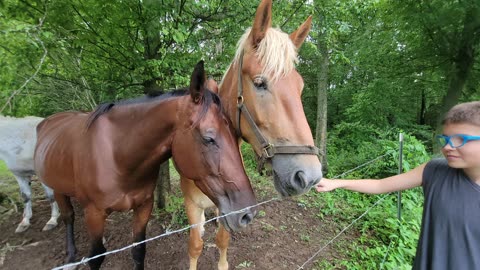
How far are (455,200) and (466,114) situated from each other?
0.50 meters

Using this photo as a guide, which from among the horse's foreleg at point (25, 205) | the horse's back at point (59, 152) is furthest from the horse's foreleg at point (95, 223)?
the horse's foreleg at point (25, 205)

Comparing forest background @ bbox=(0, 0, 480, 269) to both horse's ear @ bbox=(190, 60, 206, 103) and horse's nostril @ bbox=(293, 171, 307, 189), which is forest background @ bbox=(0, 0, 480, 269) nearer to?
horse's ear @ bbox=(190, 60, 206, 103)

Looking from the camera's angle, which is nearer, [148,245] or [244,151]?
[148,245]

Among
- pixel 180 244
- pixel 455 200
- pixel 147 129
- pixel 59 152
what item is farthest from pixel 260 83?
pixel 180 244

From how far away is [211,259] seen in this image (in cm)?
316

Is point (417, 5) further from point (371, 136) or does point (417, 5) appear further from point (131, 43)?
point (131, 43)

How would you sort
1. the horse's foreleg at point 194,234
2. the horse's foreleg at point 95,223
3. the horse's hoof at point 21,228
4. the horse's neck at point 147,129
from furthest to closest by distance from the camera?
the horse's hoof at point 21,228 < the horse's foreleg at point 194,234 < the horse's foreleg at point 95,223 < the horse's neck at point 147,129

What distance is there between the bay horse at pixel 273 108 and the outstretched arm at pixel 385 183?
1.38 feet

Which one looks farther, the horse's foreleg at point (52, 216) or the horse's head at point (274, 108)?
the horse's foreleg at point (52, 216)

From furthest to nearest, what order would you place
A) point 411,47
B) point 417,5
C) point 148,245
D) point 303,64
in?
point 303,64 < point 411,47 < point 417,5 < point 148,245

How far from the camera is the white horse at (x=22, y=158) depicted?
385 centimetres

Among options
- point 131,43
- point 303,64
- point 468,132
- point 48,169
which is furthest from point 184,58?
point 303,64

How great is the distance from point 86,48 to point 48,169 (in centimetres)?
149

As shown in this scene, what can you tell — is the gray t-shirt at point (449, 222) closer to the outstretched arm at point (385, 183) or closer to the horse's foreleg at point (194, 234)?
the outstretched arm at point (385, 183)
